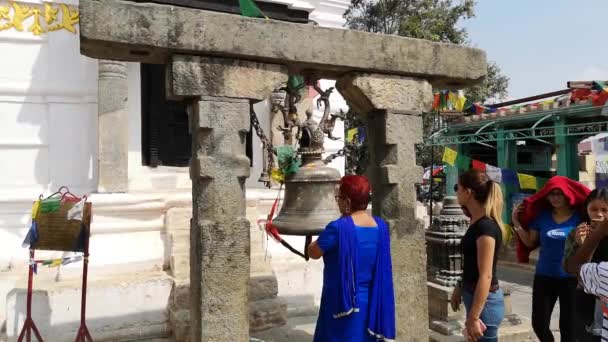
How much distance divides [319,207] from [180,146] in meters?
4.24

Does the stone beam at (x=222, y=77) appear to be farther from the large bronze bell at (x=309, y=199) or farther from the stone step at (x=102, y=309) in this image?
the stone step at (x=102, y=309)

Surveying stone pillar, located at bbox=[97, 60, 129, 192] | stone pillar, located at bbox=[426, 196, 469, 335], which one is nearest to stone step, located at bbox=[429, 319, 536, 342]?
stone pillar, located at bbox=[426, 196, 469, 335]

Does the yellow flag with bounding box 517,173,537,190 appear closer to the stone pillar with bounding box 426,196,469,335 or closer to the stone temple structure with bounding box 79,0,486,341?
the stone pillar with bounding box 426,196,469,335

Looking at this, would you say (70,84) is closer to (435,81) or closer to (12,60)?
(12,60)

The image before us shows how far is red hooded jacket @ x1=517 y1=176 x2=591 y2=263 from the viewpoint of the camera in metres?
3.89

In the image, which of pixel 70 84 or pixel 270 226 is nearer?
pixel 270 226

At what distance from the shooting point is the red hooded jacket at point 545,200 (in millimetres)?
3889

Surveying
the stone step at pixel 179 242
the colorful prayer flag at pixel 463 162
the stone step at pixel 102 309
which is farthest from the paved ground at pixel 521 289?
the stone step at pixel 102 309

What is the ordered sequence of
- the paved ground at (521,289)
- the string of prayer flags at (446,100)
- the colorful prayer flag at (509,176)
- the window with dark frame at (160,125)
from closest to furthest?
the paved ground at (521,289)
the window with dark frame at (160,125)
the string of prayer flags at (446,100)
the colorful prayer flag at (509,176)

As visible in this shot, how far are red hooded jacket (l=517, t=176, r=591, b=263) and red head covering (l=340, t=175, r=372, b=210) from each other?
1838 mm

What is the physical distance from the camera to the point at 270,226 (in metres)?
3.38

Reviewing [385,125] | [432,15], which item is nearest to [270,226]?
[385,125]

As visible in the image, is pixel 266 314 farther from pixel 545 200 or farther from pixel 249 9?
pixel 249 9

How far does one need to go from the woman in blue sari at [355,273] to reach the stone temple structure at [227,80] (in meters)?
0.57
